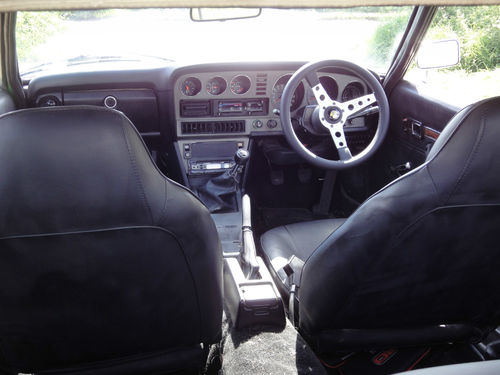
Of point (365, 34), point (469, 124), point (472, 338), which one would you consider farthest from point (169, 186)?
point (365, 34)

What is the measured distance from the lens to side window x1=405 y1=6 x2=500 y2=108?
3.17m

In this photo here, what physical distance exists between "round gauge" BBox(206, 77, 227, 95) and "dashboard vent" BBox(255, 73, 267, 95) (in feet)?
0.75

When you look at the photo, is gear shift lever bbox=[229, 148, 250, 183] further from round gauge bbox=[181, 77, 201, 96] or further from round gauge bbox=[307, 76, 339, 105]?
round gauge bbox=[307, 76, 339, 105]

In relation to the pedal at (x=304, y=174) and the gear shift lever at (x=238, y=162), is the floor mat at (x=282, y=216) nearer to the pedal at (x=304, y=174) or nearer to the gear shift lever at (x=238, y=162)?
the pedal at (x=304, y=174)

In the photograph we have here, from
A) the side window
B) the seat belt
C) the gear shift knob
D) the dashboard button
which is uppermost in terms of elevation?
the side window

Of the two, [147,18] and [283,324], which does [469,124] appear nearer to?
[283,324]

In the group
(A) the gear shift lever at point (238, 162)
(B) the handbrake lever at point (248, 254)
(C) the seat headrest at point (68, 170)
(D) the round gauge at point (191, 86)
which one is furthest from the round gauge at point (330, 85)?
(C) the seat headrest at point (68, 170)

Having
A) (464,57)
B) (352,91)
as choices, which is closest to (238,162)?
(352,91)

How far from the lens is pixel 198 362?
1.75 meters

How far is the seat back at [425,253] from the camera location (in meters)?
1.39

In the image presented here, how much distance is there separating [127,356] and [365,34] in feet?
8.68

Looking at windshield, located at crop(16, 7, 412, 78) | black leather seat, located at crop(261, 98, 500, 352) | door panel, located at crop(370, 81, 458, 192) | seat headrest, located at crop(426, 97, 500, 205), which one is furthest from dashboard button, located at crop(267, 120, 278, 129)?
seat headrest, located at crop(426, 97, 500, 205)

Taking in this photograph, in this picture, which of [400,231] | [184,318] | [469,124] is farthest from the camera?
[184,318]

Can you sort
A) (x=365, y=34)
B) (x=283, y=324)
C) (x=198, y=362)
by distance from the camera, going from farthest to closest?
(x=365, y=34) → (x=283, y=324) → (x=198, y=362)
